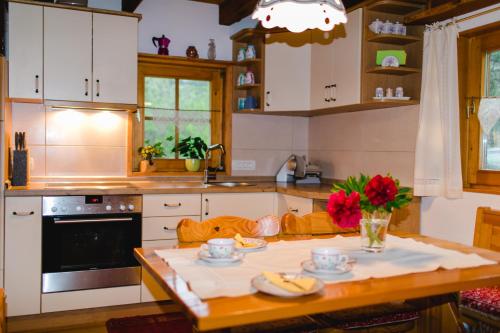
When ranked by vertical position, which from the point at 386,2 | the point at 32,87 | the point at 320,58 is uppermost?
the point at 386,2

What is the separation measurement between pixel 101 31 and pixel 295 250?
2.45 m

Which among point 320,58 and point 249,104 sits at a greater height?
point 320,58

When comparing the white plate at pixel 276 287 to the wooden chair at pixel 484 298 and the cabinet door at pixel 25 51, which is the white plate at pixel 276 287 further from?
the cabinet door at pixel 25 51

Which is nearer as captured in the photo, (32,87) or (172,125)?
(32,87)

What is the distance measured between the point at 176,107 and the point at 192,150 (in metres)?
0.38

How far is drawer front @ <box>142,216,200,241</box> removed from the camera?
3.42 metres

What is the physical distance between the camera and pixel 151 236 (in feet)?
11.3

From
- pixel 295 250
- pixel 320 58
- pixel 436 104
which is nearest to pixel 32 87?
pixel 320 58

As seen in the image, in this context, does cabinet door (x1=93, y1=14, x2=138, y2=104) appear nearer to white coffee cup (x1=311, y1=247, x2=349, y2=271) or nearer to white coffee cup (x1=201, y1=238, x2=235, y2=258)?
white coffee cup (x1=201, y1=238, x2=235, y2=258)

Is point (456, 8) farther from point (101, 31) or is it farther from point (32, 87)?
point (32, 87)

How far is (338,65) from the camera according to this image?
3.61 meters

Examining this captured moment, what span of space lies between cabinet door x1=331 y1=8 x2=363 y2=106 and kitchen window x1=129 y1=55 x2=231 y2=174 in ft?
3.36

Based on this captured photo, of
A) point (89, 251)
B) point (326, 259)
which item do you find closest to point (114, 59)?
point (89, 251)

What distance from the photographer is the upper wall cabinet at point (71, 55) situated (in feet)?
Result: 11.1
